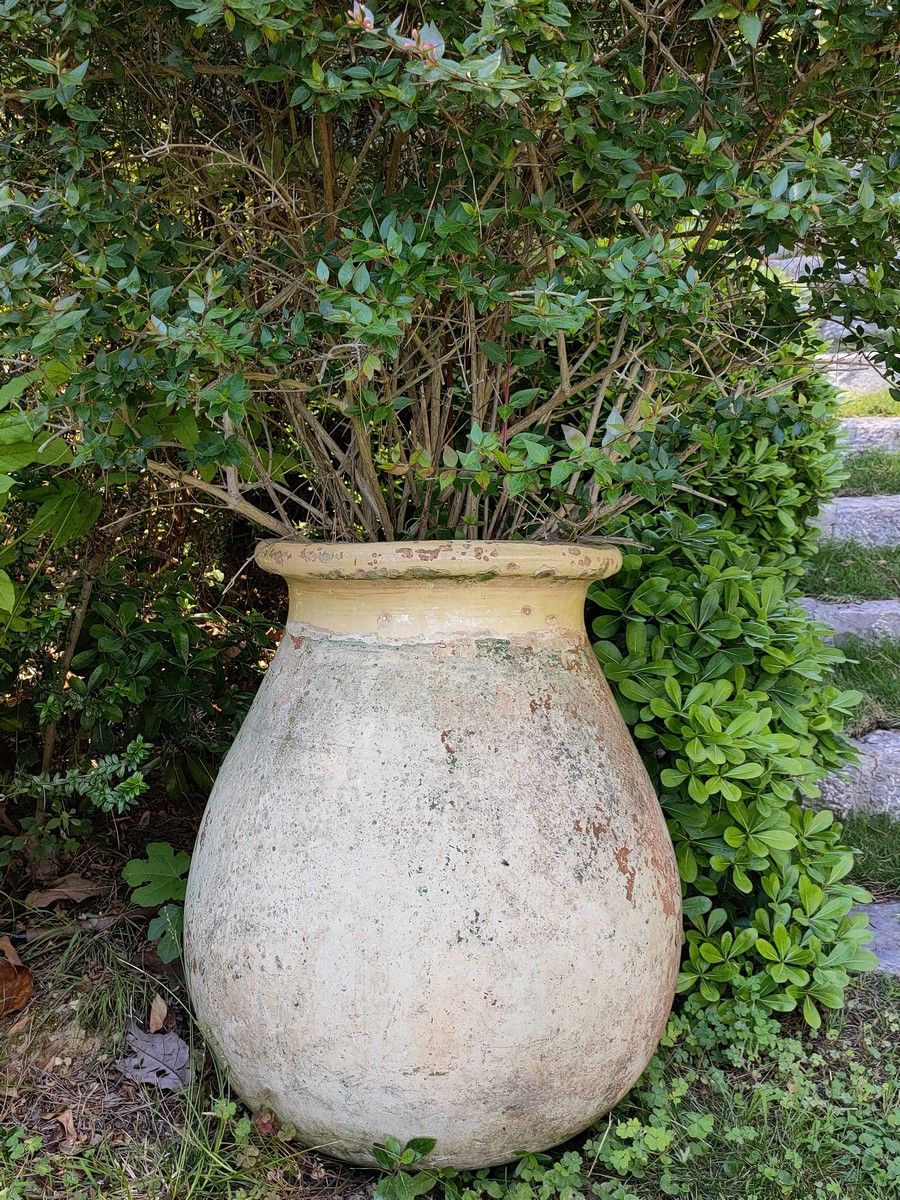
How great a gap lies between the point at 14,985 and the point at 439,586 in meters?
1.25

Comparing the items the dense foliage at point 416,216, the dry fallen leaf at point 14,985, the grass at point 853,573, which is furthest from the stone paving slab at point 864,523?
the dry fallen leaf at point 14,985

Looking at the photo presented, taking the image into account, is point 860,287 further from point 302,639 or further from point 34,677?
point 34,677

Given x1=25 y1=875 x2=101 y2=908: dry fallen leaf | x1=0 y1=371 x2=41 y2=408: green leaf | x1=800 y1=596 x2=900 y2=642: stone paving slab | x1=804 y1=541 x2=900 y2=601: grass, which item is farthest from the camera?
x1=804 y1=541 x2=900 y2=601: grass

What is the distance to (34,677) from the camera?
262cm

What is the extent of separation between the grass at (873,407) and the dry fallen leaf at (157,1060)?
512 cm

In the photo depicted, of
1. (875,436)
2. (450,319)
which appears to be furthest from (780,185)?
(875,436)

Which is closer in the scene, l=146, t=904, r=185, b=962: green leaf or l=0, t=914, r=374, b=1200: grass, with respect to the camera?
l=0, t=914, r=374, b=1200: grass

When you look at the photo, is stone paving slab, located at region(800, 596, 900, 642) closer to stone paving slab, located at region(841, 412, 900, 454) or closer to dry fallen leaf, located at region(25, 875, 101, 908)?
stone paving slab, located at region(841, 412, 900, 454)

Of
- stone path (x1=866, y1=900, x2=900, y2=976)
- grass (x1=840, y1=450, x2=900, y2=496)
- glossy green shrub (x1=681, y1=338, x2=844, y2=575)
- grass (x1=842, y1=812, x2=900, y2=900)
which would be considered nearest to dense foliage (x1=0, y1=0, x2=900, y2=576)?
glossy green shrub (x1=681, y1=338, x2=844, y2=575)

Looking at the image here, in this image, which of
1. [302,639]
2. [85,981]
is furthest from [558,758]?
[85,981]

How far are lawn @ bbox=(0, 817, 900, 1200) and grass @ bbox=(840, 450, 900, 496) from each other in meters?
3.24

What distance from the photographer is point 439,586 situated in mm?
1765

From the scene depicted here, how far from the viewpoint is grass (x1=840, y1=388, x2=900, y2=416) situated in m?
5.92

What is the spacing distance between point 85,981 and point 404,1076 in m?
0.87
